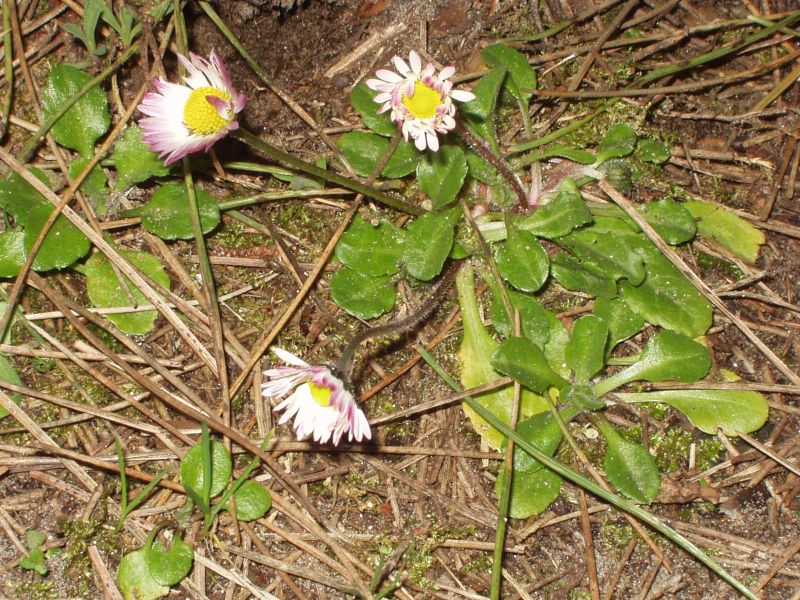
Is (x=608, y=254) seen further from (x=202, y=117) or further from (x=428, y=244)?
(x=202, y=117)

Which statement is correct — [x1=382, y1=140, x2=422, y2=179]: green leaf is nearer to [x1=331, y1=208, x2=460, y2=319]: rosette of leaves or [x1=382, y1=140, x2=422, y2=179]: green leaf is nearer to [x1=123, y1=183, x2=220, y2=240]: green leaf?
[x1=331, y1=208, x2=460, y2=319]: rosette of leaves

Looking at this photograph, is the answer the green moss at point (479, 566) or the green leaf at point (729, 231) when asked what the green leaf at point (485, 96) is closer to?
the green leaf at point (729, 231)

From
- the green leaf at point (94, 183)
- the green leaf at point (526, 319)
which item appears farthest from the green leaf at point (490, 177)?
the green leaf at point (94, 183)

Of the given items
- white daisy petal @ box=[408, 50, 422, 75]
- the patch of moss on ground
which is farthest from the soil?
white daisy petal @ box=[408, 50, 422, 75]

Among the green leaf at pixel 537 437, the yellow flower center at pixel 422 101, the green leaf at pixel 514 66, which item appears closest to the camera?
the yellow flower center at pixel 422 101

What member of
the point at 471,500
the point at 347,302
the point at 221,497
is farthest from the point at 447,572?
the point at 347,302
